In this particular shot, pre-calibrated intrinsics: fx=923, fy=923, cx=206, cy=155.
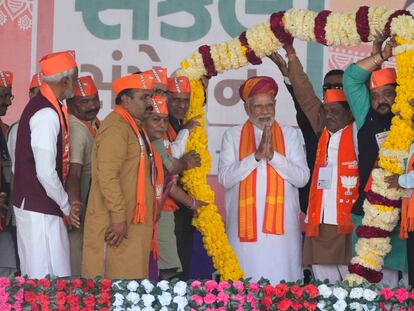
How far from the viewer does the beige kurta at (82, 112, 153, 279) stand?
5.04m

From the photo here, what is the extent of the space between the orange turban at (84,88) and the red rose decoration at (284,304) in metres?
2.33

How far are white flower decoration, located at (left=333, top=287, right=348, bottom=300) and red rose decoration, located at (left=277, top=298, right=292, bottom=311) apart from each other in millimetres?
217

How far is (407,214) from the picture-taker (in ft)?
16.7

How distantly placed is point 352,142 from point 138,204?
156 centimetres

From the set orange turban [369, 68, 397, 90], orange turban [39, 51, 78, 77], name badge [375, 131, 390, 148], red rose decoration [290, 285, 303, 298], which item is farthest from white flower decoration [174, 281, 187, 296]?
orange turban [369, 68, 397, 90]

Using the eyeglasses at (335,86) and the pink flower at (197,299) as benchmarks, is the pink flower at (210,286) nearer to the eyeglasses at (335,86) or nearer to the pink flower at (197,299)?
the pink flower at (197,299)

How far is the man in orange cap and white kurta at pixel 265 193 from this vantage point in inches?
238

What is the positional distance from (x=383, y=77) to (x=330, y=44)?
39 centimetres

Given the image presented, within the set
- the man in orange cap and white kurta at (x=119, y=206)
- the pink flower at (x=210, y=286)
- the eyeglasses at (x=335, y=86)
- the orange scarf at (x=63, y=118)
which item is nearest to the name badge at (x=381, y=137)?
the eyeglasses at (x=335, y=86)

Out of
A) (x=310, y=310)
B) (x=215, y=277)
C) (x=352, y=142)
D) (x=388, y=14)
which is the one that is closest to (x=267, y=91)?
(x=352, y=142)

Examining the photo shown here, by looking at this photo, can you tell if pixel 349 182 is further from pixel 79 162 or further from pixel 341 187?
pixel 79 162

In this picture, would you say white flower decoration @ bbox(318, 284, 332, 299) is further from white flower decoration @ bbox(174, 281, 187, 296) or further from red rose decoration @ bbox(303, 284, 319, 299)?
white flower decoration @ bbox(174, 281, 187, 296)

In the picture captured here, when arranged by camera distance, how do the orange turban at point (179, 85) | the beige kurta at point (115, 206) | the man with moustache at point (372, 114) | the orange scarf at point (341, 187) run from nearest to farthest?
the beige kurta at point (115, 206) → the man with moustache at point (372, 114) → the orange scarf at point (341, 187) → the orange turban at point (179, 85)

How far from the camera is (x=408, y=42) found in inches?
206
